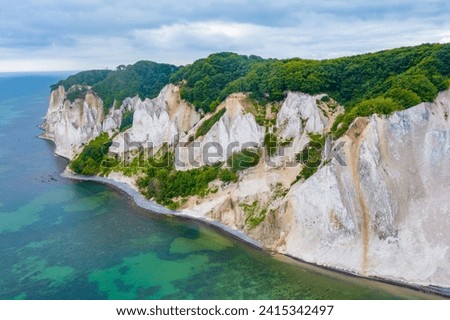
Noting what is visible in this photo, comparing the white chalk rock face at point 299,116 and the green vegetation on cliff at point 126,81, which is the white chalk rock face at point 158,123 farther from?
the white chalk rock face at point 299,116

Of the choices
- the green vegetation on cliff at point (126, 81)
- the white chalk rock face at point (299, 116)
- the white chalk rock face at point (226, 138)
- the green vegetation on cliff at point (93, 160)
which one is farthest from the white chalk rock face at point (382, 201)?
the green vegetation on cliff at point (126, 81)

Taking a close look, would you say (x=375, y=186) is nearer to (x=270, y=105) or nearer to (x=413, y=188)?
(x=413, y=188)

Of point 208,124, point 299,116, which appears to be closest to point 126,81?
point 208,124

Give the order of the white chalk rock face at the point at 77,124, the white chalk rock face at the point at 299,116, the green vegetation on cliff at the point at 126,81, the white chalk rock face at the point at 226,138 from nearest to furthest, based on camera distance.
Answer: the white chalk rock face at the point at 299,116
the white chalk rock face at the point at 226,138
the white chalk rock face at the point at 77,124
the green vegetation on cliff at the point at 126,81

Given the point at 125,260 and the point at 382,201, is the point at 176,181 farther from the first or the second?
the point at 382,201

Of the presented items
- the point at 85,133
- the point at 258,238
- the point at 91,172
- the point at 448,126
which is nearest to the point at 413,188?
the point at 448,126
